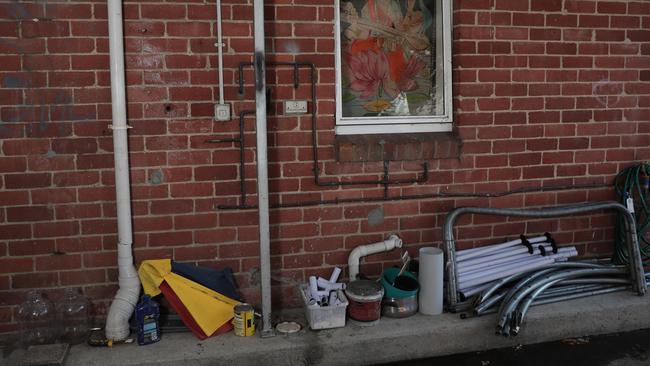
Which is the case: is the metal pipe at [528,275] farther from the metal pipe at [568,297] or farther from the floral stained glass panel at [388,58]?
the floral stained glass panel at [388,58]

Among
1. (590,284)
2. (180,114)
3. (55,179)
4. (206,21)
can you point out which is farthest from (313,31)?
(590,284)

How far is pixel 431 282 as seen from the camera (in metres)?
3.98

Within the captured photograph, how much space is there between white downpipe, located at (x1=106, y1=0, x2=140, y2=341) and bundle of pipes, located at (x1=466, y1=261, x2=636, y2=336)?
2326 millimetres

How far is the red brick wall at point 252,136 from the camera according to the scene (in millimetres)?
3654

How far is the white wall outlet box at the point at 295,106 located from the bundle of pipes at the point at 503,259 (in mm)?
1557

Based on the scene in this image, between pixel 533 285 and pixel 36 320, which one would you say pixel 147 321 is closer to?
pixel 36 320

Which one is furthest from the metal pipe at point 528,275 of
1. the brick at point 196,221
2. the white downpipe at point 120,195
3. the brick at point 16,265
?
the brick at point 16,265

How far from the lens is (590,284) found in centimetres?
435

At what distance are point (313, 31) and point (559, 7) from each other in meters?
1.92

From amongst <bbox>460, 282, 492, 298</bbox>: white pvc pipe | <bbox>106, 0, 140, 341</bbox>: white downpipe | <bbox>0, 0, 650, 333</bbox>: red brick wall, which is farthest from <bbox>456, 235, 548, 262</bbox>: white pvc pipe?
<bbox>106, 0, 140, 341</bbox>: white downpipe

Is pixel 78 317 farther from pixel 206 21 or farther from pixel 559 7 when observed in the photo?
pixel 559 7

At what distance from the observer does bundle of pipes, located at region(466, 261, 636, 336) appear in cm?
386

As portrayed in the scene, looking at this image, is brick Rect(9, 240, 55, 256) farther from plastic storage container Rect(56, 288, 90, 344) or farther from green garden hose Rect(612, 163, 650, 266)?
green garden hose Rect(612, 163, 650, 266)

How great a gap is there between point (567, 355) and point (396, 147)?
5.93 ft
